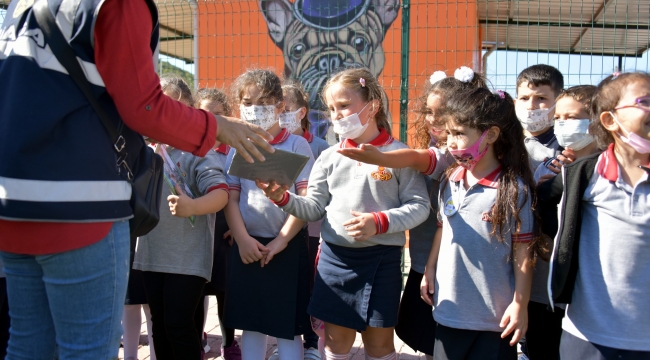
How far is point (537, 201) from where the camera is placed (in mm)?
2361

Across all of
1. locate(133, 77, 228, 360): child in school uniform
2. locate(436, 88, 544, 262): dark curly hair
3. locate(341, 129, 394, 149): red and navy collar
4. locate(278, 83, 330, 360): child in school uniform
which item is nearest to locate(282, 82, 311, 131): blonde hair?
locate(278, 83, 330, 360): child in school uniform

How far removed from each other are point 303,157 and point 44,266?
111 cm

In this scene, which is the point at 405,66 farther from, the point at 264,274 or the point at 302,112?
the point at 264,274

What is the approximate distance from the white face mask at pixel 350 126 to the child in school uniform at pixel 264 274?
1.60ft

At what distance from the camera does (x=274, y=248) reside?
2947 mm

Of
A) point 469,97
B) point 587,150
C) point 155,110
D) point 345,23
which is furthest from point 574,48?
point 155,110

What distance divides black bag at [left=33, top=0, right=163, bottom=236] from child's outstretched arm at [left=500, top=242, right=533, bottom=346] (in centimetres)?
142

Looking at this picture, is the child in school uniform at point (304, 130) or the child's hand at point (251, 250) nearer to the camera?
the child's hand at point (251, 250)

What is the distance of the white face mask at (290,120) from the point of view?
4.05m

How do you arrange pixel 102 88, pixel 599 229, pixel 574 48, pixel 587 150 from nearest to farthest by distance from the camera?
pixel 102 88 → pixel 599 229 → pixel 587 150 → pixel 574 48

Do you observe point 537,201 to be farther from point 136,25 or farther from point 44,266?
point 44,266

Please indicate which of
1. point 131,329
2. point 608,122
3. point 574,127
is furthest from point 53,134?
point 574,127

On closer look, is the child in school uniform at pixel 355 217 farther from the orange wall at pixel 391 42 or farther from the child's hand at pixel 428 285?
the orange wall at pixel 391 42

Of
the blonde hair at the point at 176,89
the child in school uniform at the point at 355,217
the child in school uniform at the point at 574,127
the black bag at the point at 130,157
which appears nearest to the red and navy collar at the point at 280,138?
the child in school uniform at the point at 355,217
